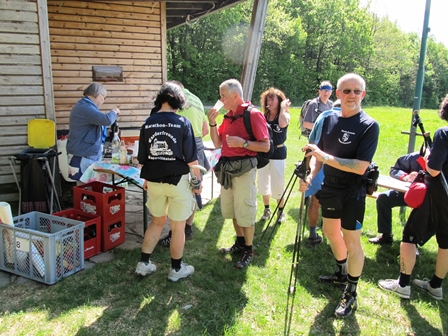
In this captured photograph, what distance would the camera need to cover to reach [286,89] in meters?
34.7

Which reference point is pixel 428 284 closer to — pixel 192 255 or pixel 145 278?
pixel 192 255

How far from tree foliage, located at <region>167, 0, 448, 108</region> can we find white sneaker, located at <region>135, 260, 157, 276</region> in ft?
81.8

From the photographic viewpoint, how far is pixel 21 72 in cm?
461

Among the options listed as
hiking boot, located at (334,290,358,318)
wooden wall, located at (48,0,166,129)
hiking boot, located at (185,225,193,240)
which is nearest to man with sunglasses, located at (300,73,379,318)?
hiking boot, located at (334,290,358,318)

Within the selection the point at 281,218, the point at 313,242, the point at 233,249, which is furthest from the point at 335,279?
the point at 281,218

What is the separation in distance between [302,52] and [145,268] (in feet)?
121

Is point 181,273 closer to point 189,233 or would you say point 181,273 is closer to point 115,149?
point 189,233

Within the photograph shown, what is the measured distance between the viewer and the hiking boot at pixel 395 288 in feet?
10.7

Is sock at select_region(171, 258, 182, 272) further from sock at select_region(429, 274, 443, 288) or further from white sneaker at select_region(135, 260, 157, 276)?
sock at select_region(429, 274, 443, 288)

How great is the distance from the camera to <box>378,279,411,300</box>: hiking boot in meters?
3.26

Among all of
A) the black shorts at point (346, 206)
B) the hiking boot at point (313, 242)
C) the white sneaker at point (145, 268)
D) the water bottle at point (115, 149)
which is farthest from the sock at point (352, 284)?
the water bottle at point (115, 149)

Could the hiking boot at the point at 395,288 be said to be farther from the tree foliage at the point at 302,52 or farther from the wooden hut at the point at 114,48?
the tree foliage at the point at 302,52

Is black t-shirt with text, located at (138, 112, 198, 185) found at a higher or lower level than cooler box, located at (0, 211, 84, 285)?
higher

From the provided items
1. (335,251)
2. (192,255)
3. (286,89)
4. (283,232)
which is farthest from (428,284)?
(286,89)
